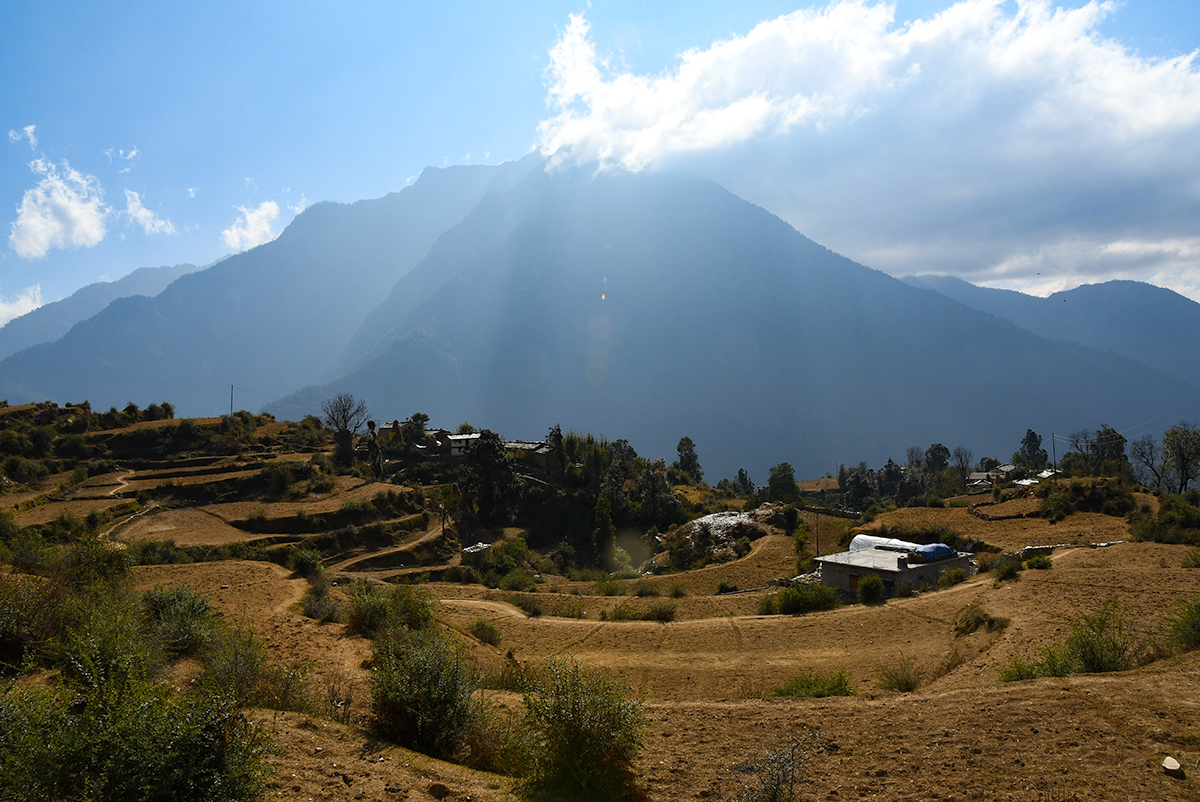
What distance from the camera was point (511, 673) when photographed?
38.7 feet

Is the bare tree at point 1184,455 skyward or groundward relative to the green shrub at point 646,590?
skyward

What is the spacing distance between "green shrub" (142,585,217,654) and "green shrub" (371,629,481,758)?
15.5ft

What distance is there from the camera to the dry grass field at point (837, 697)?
20.8ft

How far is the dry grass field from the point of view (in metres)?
6.34

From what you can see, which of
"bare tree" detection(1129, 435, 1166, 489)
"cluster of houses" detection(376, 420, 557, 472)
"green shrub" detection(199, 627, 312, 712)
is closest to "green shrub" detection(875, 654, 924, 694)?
"green shrub" detection(199, 627, 312, 712)

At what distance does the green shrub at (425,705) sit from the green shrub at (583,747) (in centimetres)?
145

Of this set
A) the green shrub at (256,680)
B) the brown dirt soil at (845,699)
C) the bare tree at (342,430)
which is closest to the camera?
the brown dirt soil at (845,699)

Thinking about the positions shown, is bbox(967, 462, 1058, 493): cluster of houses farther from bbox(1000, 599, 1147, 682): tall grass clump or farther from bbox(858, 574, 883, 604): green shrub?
bbox(1000, 599, 1147, 682): tall grass clump

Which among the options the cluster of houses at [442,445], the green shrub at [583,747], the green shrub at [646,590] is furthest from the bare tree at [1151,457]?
the green shrub at [583,747]

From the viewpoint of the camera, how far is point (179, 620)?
10.6 metres

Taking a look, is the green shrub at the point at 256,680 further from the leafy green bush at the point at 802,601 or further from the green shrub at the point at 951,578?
the green shrub at the point at 951,578

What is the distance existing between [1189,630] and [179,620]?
18265mm

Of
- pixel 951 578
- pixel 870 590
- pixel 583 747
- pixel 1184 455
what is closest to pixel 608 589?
pixel 870 590

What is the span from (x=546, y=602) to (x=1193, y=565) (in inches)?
871
